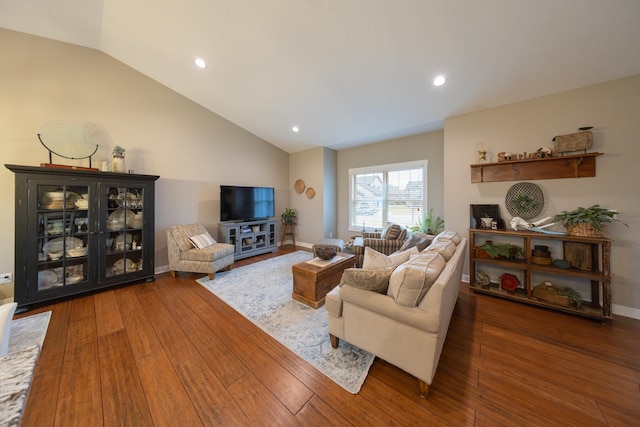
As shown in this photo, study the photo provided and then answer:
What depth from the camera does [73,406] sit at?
139cm

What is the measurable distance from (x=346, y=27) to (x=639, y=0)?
7.98ft

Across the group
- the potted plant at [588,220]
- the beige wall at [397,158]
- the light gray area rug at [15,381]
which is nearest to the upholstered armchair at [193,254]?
the light gray area rug at [15,381]

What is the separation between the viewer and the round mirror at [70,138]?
285 cm

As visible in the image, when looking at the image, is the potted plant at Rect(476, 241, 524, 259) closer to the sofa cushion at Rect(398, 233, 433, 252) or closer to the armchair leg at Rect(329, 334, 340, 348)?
the sofa cushion at Rect(398, 233, 433, 252)

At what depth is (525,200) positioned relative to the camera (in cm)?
290

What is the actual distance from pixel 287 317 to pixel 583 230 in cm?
354

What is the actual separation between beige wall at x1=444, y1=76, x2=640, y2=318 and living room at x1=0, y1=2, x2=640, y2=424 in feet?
0.04

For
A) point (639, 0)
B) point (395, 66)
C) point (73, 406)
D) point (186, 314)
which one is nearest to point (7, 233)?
point (186, 314)

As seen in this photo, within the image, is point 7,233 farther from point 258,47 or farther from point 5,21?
point 258,47

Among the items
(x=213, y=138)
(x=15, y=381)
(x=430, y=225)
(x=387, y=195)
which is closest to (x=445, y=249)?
(x=430, y=225)

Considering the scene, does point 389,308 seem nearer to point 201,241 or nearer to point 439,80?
point 439,80

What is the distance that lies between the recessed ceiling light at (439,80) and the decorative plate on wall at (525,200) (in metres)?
1.76

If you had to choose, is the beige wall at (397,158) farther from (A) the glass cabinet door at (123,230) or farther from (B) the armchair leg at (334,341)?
(A) the glass cabinet door at (123,230)

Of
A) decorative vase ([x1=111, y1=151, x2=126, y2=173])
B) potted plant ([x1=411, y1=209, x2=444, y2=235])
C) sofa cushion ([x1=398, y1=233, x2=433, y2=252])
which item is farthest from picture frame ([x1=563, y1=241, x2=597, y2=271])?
decorative vase ([x1=111, y1=151, x2=126, y2=173])
